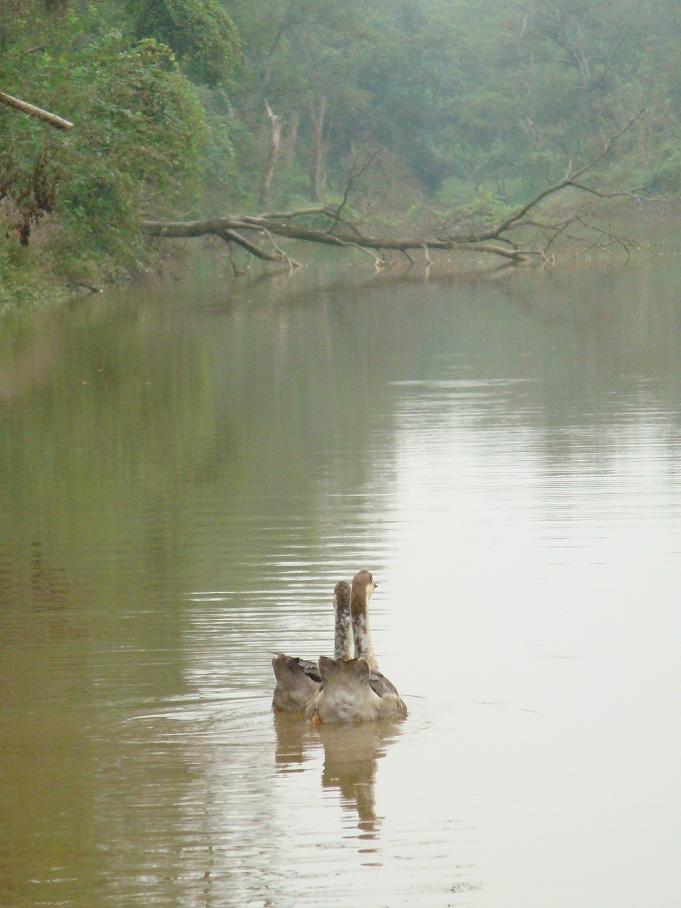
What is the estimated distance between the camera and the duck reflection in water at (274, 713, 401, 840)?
605 cm

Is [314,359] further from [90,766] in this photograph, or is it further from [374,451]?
[90,766]

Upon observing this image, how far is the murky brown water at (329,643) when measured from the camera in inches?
218

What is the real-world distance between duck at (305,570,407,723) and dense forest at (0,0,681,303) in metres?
27.5

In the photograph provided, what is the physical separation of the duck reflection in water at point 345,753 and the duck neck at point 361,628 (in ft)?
0.97

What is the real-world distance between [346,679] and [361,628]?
217mm

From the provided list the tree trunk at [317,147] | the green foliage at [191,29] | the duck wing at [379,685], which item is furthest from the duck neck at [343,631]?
the tree trunk at [317,147]

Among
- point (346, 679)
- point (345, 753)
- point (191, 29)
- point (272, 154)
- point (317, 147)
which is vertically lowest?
point (345, 753)

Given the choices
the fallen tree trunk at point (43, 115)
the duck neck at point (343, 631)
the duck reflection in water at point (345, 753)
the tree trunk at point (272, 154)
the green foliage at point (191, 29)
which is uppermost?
the green foliage at point (191, 29)

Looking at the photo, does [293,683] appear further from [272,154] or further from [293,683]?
[272,154]

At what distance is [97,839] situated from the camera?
5.70 m

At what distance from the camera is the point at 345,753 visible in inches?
259

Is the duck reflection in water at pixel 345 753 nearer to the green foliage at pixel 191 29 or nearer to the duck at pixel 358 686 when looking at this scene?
the duck at pixel 358 686

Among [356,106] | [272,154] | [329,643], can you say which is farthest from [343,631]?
[356,106]

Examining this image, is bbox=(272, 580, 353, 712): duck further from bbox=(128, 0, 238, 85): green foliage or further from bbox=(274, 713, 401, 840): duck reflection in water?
bbox=(128, 0, 238, 85): green foliage
